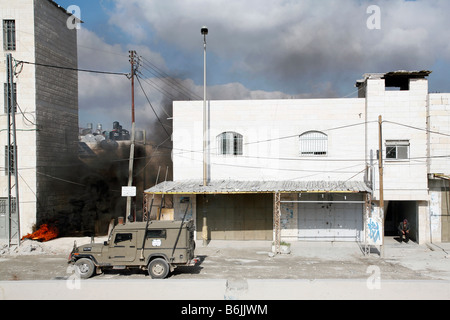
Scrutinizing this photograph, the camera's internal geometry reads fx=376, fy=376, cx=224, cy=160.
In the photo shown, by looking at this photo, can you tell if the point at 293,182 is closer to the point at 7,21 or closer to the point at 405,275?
the point at 405,275

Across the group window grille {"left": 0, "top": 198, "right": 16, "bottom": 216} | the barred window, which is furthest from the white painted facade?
the barred window

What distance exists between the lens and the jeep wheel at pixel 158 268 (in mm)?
13883

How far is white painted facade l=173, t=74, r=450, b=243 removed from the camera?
19.8 metres

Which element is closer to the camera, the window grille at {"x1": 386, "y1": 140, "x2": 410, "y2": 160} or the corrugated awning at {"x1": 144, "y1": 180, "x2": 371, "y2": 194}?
the corrugated awning at {"x1": 144, "y1": 180, "x2": 371, "y2": 194}

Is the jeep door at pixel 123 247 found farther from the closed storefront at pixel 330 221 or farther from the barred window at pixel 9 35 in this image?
the barred window at pixel 9 35

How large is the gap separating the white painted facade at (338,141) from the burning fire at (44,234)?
8507 mm

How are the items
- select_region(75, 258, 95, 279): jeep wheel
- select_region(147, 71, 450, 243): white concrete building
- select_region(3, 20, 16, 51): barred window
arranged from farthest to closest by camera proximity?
select_region(3, 20, 16, 51): barred window < select_region(147, 71, 450, 243): white concrete building < select_region(75, 258, 95, 279): jeep wheel

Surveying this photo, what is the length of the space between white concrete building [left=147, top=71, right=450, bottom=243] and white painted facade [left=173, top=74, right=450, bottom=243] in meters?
0.05

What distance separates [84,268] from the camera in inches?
559

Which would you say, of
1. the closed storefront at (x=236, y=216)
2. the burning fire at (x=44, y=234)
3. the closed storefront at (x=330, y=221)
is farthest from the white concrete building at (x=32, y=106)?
the closed storefront at (x=330, y=221)

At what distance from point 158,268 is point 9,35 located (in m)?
18.5

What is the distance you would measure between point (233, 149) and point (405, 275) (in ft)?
35.1

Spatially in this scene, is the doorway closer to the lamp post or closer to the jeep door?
the lamp post

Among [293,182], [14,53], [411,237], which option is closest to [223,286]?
[293,182]
